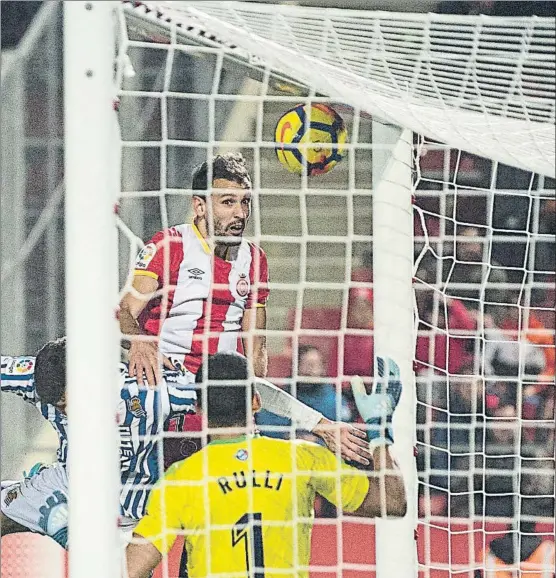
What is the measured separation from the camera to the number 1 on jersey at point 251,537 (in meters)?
1.74

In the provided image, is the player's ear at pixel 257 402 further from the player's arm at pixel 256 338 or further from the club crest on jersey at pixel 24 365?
the club crest on jersey at pixel 24 365

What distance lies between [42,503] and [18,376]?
29cm

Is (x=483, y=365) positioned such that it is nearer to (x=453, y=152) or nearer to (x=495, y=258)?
(x=495, y=258)

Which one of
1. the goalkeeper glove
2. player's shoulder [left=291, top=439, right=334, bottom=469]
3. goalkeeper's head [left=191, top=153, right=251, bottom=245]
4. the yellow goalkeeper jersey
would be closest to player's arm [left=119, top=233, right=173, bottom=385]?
goalkeeper's head [left=191, top=153, right=251, bottom=245]

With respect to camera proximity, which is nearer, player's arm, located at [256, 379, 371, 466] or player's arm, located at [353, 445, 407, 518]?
player's arm, located at [353, 445, 407, 518]

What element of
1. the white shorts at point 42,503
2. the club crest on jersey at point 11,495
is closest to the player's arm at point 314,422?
the white shorts at point 42,503

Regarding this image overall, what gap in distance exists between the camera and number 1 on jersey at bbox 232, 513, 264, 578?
1743mm

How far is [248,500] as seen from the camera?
5.78 ft

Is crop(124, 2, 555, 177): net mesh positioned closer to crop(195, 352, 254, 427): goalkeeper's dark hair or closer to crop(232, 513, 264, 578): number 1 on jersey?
crop(195, 352, 254, 427): goalkeeper's dark hair

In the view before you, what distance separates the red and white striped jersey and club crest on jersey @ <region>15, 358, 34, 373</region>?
28 cm

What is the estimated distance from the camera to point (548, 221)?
2.26 metres

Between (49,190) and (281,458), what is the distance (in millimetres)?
943

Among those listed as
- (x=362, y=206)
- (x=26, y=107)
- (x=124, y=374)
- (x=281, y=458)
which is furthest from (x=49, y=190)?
(x=281, y=458)

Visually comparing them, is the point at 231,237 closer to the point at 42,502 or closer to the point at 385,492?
the point at 385,492
